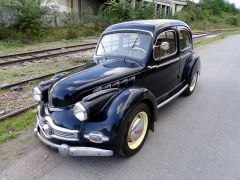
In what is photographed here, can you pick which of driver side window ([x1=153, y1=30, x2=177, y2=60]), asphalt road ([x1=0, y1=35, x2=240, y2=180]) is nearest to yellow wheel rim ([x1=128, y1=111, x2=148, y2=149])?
asphalt road ([x1=0, y1=35, x2=240, y2=180])

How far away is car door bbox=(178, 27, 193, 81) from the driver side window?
0.33 metres

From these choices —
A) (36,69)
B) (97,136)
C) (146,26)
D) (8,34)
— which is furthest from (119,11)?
(97,136)

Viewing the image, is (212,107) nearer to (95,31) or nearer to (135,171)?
(135,171)

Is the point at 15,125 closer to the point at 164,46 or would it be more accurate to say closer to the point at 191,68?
the point at 164,46

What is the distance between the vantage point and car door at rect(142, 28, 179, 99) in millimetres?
4301

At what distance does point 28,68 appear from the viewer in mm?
8688

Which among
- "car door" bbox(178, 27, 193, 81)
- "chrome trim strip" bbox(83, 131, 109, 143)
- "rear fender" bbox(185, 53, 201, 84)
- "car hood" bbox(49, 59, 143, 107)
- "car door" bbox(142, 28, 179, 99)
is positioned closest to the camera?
"chrome trim strip" bbox(83, 131, 109, 143)

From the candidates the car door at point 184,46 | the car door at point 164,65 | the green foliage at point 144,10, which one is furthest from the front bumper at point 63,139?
the green foliage at point 144,10

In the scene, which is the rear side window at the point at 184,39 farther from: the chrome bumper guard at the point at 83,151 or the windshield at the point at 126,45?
the chrome bumper guard at the point at 83,151

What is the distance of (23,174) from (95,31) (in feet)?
61.8

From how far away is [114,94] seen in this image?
3.47 meters

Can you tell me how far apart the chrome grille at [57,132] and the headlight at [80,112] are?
199 millimetres

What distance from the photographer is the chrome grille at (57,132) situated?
3209 mm

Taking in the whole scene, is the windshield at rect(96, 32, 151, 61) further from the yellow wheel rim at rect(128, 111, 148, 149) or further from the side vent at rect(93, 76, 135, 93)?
the yellow wheel rim at rect(128, 111, 148, 149)
